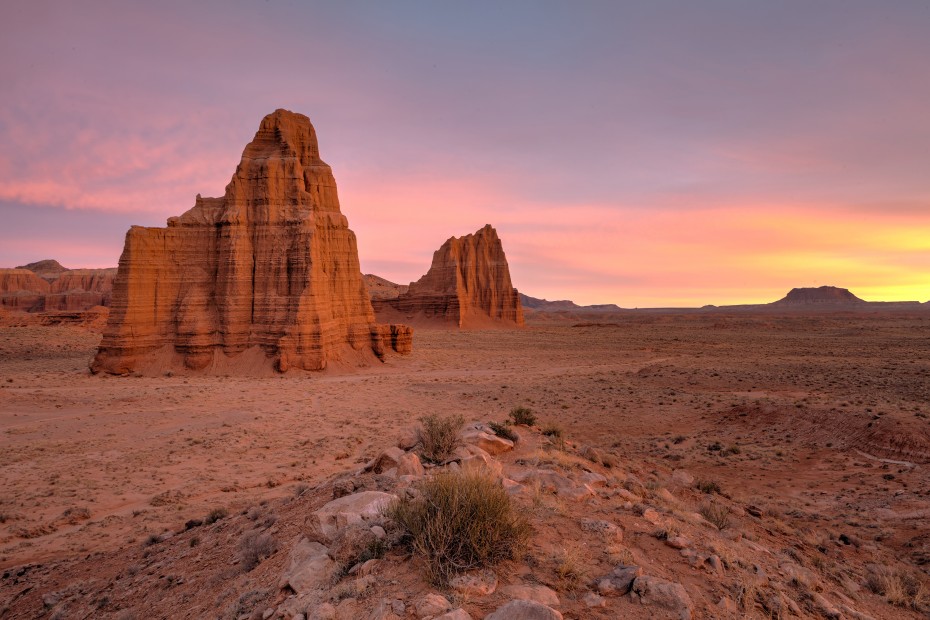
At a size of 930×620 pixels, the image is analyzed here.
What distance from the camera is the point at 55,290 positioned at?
9881 cm

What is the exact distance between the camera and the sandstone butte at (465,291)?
8556 cm

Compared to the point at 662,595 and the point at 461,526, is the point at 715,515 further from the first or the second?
the point at 461,526

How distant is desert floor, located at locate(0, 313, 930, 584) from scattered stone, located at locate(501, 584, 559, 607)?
724 cm

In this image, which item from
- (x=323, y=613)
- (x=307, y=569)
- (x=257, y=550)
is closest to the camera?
(x=323, y=613)

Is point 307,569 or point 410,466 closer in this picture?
point 307,569

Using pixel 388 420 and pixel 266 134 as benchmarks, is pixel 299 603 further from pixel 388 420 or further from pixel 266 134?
pixel 266 134

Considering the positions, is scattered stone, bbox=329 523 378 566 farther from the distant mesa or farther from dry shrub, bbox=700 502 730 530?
the distant mesa

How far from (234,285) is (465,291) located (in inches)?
2413

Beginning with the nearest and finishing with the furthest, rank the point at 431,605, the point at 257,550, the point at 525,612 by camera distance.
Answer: the point at 525,612
the point at 431,605
the point at 257,550

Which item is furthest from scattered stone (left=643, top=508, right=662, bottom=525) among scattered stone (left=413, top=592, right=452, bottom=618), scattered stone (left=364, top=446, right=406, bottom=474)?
scattered stone (left=364, top=446, right=406, bottom=474)

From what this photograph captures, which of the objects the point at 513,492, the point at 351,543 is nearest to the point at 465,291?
the point at 513,492

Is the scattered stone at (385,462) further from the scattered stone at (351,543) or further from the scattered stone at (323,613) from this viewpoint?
the scattered stone at (323,613)

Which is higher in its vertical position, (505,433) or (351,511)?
(351,511)

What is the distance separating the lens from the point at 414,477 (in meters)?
6.59
